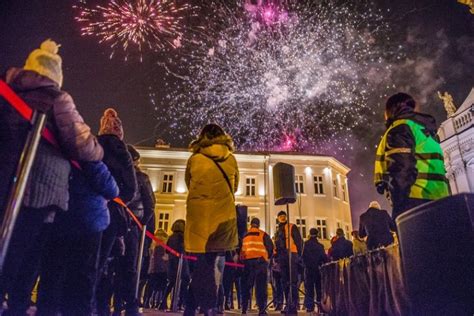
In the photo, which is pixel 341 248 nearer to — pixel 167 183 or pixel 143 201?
pixel 143 201

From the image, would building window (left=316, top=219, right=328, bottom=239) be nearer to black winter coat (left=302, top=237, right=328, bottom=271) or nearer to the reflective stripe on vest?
black winter coat (left=302, top=237, right=328, bottom=271)

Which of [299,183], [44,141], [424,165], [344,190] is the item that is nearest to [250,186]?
[299,183]

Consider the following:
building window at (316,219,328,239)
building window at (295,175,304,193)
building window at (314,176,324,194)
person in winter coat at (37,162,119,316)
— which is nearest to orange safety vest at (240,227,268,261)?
person in winter coat at (37,162,119,316)

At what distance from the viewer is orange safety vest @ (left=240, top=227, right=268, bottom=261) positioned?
6.75 metres

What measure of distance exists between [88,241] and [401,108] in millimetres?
3258

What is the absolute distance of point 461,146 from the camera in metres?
29.2

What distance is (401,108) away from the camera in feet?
10.9

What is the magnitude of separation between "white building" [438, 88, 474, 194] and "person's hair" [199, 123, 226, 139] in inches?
1252

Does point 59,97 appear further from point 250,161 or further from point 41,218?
point 250,161

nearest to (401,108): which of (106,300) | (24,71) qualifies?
(24,71)

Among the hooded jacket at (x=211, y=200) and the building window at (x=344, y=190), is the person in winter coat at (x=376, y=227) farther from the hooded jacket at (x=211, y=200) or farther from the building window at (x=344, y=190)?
the building window at (x=344, y=190)

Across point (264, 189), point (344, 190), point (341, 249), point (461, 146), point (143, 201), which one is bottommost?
point (143, 201)

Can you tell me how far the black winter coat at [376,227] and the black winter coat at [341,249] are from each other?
2242mm

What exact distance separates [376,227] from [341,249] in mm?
2543
